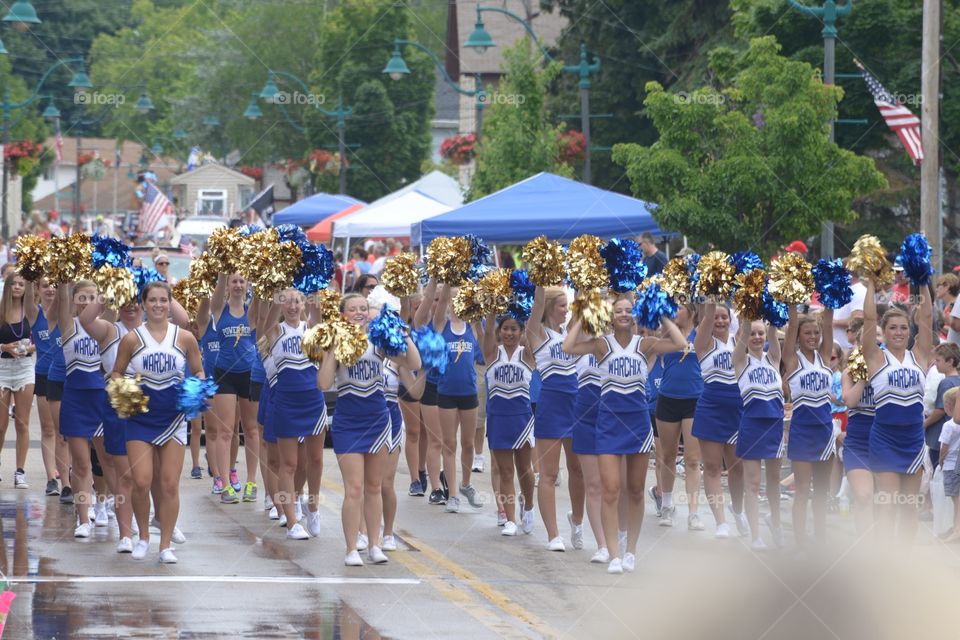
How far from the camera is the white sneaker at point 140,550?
9977 mm

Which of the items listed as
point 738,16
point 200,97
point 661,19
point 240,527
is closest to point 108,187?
point 200,97

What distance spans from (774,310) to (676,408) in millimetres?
Answer: 1857

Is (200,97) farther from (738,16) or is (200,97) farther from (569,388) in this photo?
(569,388)

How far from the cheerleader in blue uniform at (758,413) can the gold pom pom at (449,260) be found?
6.65 ft

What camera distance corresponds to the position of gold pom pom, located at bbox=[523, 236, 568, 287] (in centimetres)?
1045

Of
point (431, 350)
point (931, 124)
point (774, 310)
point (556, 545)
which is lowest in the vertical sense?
point (556, 545)

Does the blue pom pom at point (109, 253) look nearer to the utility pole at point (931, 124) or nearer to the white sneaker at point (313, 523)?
the white sneaker at point (313, 523)

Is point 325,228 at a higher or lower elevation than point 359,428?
higher

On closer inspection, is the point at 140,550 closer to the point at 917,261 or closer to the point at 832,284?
the point at 832,284

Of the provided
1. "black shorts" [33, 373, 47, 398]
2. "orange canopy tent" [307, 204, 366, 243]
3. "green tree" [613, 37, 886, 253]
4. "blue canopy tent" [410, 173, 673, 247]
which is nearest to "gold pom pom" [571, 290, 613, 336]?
"black shorts" [33, 373, 47, 398]

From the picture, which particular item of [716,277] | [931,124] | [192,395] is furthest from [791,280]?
[931,124]

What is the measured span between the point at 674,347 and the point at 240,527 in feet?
11.7

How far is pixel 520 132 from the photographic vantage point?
28906mm

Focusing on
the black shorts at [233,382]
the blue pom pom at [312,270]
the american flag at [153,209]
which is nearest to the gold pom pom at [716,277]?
the blue pom pom at [312,270]
